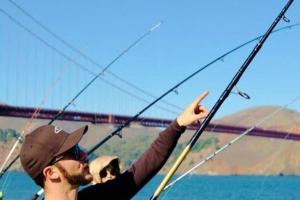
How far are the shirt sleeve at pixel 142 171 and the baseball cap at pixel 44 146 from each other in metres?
0.38

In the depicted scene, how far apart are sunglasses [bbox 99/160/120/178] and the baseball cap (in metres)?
1.82

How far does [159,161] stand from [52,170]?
54 centimetres

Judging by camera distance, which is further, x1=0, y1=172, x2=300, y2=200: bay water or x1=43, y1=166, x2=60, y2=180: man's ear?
x1=0, y1=172, x2=300, y2=200: bay water

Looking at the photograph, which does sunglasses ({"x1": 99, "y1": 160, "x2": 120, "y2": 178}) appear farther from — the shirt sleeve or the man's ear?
the man's ear

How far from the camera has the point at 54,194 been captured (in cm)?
238

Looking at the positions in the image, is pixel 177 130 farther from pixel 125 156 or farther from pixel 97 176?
pixel 125 156

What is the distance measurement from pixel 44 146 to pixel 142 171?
531mm

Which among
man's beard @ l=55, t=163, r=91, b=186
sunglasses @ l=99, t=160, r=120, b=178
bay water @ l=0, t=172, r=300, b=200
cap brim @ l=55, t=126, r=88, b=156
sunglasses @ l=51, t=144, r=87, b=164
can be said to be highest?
cap brim @ l=55, t=126, r=88, b=156

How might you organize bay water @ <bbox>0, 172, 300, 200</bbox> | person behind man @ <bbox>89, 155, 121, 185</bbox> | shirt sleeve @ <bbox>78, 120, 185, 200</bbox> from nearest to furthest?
shirt sleeve @ <bbox>78, 120, 185, 200</bbox> → person behind man @ <bbox>89, 155, 121, 185</bbox> → bay water @ <bbox>0, 172, 300, 200</bbox>

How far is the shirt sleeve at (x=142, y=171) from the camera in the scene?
2768 mm

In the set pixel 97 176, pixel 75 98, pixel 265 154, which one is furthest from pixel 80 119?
pixel 265 154

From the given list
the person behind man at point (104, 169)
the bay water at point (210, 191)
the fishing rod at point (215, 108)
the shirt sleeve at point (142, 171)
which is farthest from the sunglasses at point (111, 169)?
the bay water at point (210, 191)

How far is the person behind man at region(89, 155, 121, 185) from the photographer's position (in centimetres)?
424

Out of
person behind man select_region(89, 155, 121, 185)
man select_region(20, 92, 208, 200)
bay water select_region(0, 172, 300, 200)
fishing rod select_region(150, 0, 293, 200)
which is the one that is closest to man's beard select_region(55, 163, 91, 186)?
man select_region(20, 92, 208, 200)
